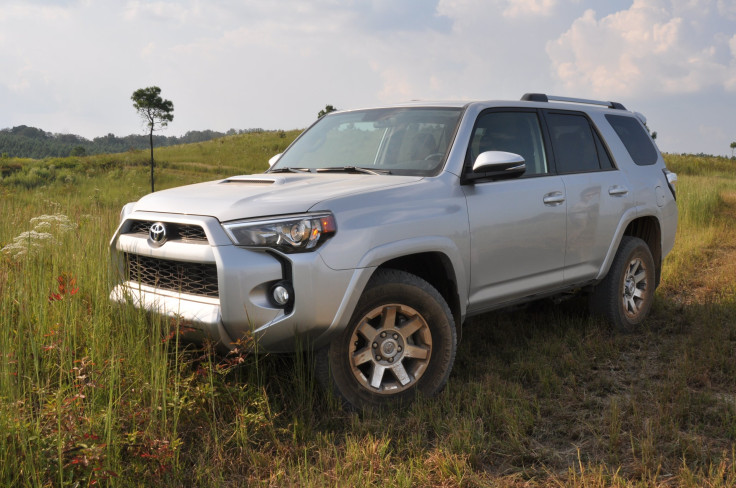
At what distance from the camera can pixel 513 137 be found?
4852mm

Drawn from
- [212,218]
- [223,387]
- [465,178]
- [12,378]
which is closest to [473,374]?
[465,178]

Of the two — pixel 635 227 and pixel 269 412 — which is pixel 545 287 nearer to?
pixel 635 227

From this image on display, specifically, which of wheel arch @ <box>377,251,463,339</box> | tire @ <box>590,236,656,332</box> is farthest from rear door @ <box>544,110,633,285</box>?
wheel arch @ <box>377,251,463,339</box>

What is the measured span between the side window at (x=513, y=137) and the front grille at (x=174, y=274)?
1927mm

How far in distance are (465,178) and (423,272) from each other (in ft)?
2.16

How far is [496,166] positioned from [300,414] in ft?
6.29

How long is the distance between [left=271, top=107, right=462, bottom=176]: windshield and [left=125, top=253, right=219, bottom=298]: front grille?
4.60 ft

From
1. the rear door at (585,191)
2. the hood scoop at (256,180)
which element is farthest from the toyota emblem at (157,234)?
the rear door at (585,191)

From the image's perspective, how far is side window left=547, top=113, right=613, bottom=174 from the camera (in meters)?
5.19

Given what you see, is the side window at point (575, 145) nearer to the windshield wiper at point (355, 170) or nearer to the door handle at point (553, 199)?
the door handle at point (553, 199)

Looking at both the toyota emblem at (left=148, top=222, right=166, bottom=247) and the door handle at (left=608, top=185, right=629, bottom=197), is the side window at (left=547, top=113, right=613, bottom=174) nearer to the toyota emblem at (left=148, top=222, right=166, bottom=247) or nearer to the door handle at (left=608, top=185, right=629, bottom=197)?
the door handle at (left=608, top=185, right=629, bottom=197)

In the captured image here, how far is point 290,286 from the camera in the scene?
11.0ft

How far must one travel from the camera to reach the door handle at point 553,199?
479 cm

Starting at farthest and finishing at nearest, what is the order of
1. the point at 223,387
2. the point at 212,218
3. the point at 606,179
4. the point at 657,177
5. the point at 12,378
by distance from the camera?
the point at 657,177
the point at 606,179
the point at 223,387
the point at 212,218
the point at 12,378
